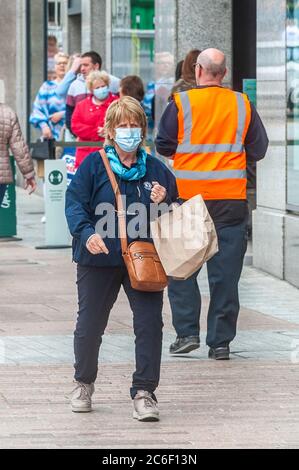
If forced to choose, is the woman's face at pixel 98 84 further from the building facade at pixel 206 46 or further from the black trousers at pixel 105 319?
the black trousers at pixel 105 319

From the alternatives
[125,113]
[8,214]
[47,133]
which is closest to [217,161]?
[125,113]

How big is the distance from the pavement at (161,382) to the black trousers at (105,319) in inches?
8.9

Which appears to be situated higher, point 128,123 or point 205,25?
point 205,25

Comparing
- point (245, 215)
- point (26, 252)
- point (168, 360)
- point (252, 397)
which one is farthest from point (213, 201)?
point (26, 252)

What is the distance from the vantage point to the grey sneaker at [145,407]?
743cm

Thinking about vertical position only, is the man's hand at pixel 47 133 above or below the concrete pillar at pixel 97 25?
below

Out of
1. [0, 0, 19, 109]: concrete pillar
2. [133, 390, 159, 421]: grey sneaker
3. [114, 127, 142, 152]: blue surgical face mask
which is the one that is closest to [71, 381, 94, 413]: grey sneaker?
[133, 390, 159, 421]: grey sneaker

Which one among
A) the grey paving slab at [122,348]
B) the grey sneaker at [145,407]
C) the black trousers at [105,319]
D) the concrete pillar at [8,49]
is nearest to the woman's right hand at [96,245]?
the black trousers at [105,319]

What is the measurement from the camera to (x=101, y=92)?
15.5 meters

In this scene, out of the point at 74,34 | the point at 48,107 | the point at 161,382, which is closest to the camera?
the point at 161,382

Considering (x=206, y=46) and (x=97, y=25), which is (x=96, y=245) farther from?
(x=97, y=25)

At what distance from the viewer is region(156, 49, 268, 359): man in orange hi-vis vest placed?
9.32 metres

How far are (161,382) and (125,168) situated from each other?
1.52m

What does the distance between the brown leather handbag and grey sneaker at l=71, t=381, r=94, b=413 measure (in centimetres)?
68
